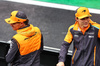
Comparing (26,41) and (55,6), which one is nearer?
(26,41)

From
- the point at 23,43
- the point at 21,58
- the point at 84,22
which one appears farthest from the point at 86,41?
the point at 21,58

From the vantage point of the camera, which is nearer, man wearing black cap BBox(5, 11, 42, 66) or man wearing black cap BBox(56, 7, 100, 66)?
man wearing black cap BBox(56, 7, 100, 66)

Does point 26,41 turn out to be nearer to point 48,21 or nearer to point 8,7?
point 48,21

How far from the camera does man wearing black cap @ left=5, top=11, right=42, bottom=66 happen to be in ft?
11.3

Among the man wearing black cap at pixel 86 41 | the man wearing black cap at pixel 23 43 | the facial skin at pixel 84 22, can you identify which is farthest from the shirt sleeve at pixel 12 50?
the facial skin at pixel 84 22

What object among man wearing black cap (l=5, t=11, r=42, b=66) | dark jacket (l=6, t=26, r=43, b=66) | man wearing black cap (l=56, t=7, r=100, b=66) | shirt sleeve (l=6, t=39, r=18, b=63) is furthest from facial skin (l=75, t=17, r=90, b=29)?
shirt sleeve (l=6, t=39, r=18, b=63)

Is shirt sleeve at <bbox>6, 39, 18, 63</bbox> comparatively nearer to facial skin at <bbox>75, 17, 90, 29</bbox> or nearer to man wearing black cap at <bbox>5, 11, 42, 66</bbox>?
man wearing black cap at <bbox>5, 11, 42, 66</bbox>

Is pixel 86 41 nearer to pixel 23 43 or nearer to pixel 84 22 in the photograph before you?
pixel 84 22

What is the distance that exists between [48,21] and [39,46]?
11.7 ft

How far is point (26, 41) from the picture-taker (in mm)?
3494

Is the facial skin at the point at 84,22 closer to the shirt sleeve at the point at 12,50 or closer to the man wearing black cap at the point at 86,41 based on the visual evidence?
the man wearing black cap at the point at 86,41

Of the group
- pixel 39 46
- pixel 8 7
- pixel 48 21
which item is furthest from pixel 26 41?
pixel 8 7

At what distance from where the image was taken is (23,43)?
3.47m

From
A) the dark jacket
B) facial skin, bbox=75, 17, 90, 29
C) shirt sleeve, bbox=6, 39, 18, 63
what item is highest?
facial skin, bbox=75, 17, 90, 29
